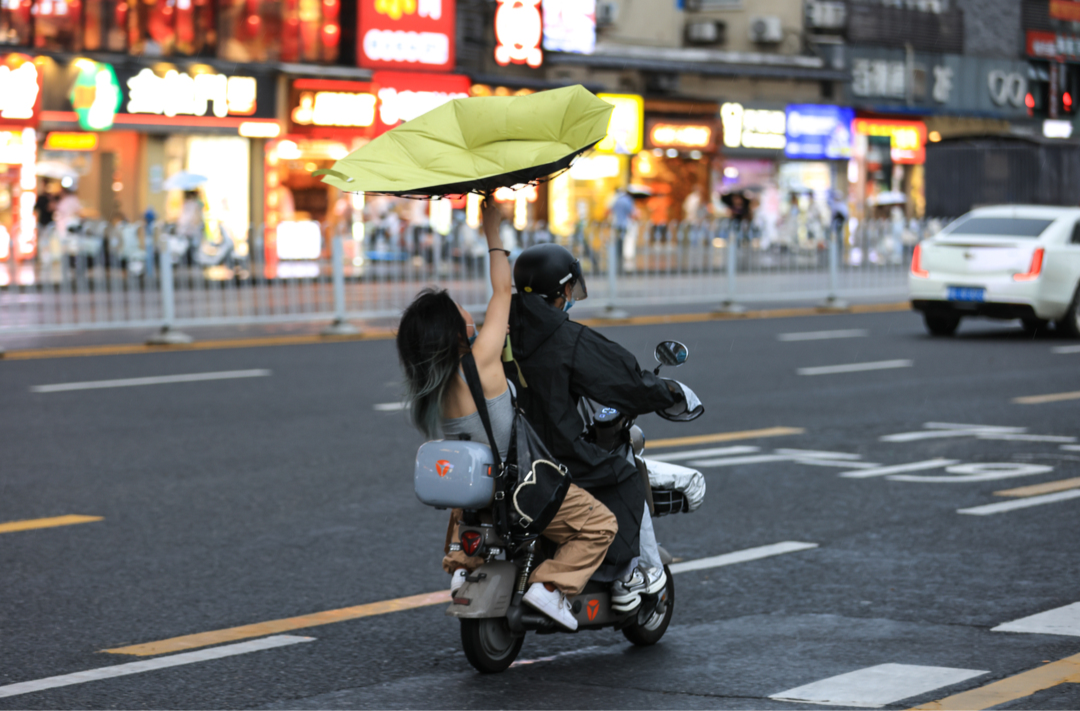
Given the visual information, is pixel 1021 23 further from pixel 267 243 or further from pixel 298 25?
pixel 267 243

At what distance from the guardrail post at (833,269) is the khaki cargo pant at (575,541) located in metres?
18.8

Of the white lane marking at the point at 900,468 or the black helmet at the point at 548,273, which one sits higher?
the black helmet at the point at 548,273

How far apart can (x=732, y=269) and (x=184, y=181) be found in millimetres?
11989

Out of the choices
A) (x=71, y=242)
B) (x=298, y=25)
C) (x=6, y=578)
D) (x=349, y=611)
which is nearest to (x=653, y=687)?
(x=349, y=611)

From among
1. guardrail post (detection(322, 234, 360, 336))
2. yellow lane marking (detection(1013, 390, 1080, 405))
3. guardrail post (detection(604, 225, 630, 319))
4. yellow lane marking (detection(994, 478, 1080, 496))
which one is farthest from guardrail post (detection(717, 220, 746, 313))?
yellow lane marking (detection(994, 478, 1080, 496))

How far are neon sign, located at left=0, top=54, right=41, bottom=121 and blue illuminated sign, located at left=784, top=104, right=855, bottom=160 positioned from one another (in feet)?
76.5

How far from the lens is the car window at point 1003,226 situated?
18562mm

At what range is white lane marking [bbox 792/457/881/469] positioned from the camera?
932 cm

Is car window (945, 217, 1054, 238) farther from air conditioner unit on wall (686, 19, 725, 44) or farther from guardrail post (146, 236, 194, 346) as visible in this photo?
air conditioner unit on wall (686, 19, 725, 44)

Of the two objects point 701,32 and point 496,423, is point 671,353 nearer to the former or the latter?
point 496,423

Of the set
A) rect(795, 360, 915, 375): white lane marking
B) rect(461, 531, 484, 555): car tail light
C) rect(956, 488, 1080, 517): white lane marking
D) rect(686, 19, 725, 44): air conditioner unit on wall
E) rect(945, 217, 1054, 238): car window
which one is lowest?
rect(956, 488, 1080, 517): white lane marking

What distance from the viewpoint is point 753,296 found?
23156mm

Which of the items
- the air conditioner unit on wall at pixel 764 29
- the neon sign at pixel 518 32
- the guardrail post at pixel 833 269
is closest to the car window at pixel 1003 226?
the guardrail post at pixel 833 269

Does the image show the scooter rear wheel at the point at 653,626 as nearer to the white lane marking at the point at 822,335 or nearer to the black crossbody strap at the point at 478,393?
the black crossbody strap at the point at 478,393
